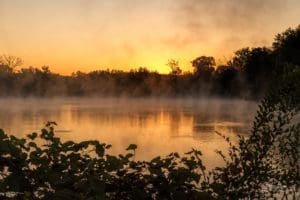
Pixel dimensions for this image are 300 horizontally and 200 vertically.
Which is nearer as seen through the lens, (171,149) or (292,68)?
(292,68)

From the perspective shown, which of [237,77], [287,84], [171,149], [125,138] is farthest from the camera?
[237,77]

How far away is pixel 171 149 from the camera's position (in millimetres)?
16531

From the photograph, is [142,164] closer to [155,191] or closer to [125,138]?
[155,191]

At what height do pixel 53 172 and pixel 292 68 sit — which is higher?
pixel 292 68

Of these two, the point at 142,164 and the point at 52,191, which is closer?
the point at 52,191

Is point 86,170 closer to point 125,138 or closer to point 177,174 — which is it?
point 177,174

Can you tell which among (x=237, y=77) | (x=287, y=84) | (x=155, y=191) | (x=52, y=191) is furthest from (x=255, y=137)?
(x=237, y=77)

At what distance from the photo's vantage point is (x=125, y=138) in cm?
2019

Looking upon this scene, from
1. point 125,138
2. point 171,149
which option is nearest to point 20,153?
point 171,149

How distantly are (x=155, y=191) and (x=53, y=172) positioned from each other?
0.60m

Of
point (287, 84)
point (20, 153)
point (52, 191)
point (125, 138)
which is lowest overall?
point (125, 138)

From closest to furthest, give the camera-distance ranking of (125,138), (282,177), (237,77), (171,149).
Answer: (282,177)
(171,149)
(125,138)
(237,77)

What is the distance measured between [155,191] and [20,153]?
0.81 metres

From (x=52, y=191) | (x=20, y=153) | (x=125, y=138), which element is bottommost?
(x=125, y=138)
